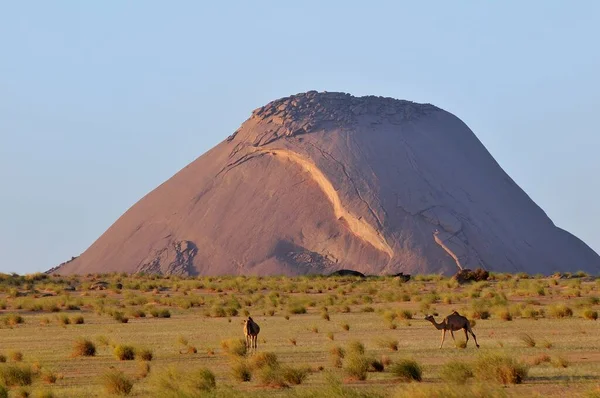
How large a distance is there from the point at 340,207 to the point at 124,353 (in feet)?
193

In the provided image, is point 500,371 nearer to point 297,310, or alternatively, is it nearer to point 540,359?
point 540,359

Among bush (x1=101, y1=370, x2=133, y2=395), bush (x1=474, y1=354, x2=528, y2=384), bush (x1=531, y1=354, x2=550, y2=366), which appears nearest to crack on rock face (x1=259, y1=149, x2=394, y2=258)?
bush (x1=531, y1=354, x2=550, y2=366)

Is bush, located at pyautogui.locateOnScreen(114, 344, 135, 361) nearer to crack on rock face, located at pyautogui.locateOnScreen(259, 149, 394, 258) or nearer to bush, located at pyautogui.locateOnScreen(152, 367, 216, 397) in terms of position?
bush, located at pyautogui.locateOnScreen(152, 367, 216, 397)

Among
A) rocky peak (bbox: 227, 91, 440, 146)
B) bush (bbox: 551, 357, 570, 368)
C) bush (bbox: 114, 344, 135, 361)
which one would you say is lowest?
bush (bbox: 551, 357, 570, 368)

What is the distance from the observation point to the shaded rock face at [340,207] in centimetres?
8000

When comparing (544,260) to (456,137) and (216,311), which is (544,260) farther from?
(216,311)

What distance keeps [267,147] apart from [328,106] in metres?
6.61

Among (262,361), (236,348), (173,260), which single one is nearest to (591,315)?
(236,348)

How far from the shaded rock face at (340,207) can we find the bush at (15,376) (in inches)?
2304

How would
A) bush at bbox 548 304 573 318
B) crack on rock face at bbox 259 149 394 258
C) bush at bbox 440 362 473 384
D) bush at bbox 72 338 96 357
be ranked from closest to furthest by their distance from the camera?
bush at bbox 440 362 473 384 → bush at bbox 72 338 96 357 → bush at bbox 548 304 573 318 → crack on rock face at bbox 259 149 394 258

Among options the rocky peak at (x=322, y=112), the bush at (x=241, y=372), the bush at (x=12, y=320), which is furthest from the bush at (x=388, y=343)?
the rocky peak at (x=322, y=112)

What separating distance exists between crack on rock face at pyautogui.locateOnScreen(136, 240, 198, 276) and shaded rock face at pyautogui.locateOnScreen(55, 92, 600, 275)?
12 cm

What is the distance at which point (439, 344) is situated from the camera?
25016 mm

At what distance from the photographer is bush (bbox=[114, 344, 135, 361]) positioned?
23.5 meters
